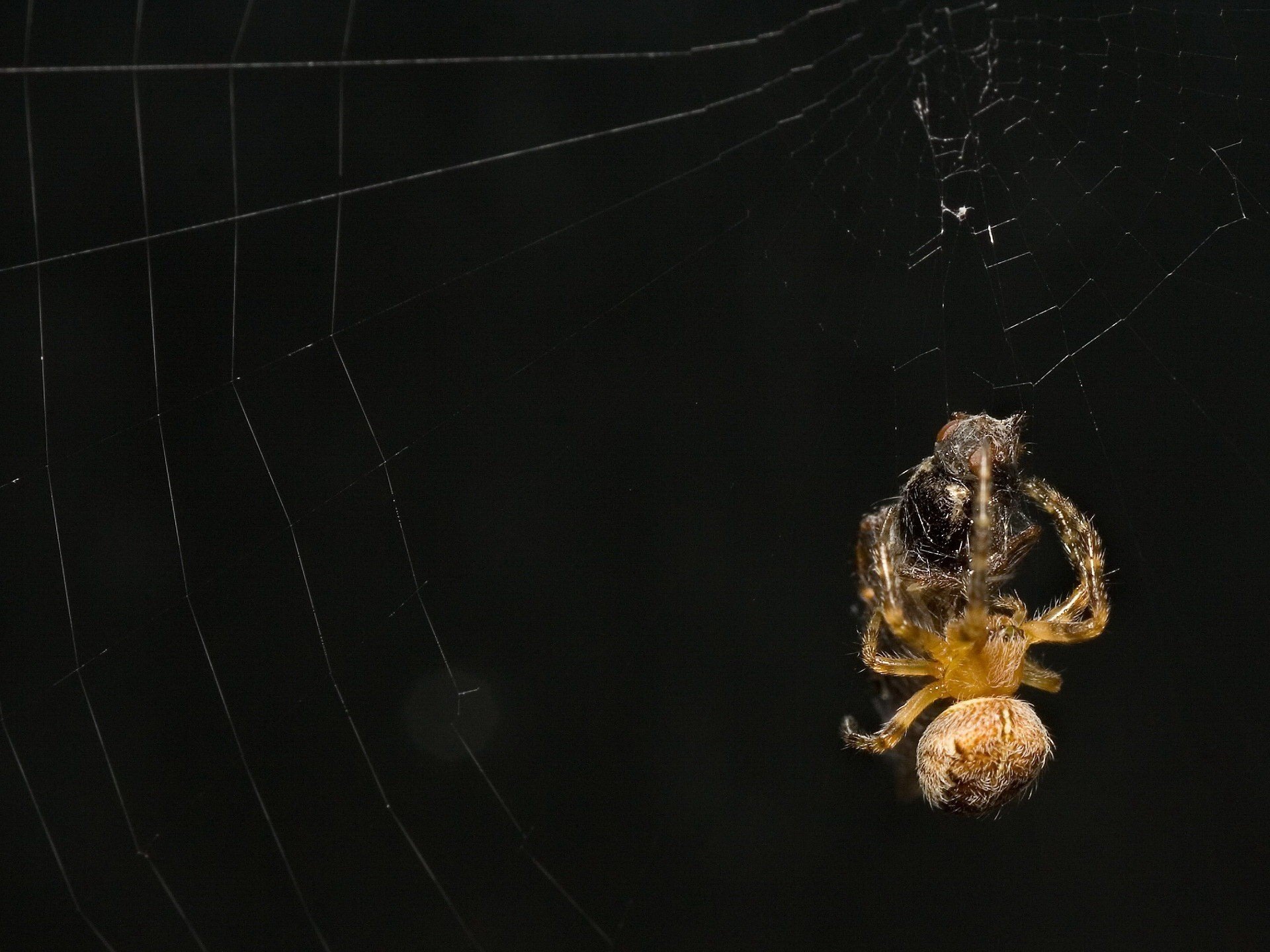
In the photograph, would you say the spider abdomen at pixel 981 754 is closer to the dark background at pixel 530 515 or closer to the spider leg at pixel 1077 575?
the spider leg at pixel 1077 575

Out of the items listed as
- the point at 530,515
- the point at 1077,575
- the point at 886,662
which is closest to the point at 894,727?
the point at 886,662

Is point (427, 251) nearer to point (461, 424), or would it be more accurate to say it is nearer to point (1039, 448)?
point (461, 424)

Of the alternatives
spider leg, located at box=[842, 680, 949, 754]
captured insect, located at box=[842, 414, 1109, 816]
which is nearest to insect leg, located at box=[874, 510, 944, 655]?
captured insect, located at box=[842, 414, 1109, 816]

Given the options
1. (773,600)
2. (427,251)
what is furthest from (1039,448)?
(427,251)

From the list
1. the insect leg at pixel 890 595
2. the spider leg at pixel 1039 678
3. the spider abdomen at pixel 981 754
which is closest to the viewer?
the insect leg at pixel 890 595

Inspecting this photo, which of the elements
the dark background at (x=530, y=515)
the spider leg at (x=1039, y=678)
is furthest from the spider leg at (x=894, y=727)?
the dark background at (x=530, y=515)

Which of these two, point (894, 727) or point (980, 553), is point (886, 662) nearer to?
point (894, 727)
